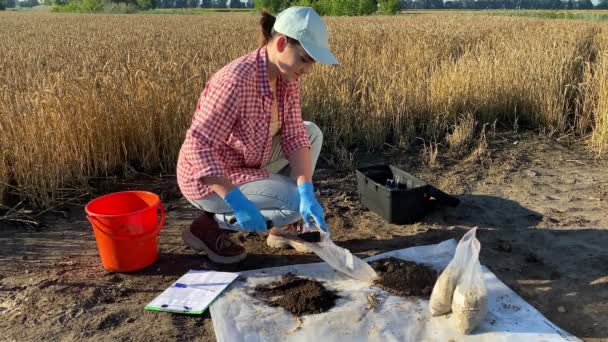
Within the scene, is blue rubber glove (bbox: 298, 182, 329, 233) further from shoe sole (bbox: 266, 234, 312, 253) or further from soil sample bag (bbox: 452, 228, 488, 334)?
soil sample bag (bbox: 452, 228, 488, 334)

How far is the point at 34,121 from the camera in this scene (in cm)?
323

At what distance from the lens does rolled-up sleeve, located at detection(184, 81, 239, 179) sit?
224 cm

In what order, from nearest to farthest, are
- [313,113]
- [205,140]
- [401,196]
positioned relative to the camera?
[205,140] → [401,196] → [313,113]

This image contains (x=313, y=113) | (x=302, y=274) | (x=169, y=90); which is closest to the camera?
(x=302, y=274)

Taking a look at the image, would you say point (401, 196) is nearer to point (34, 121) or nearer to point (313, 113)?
point (313, 113)

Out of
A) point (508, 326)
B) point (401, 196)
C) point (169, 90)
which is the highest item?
point (169, 90)

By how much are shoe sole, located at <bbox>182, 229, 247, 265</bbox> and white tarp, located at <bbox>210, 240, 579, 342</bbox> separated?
0.24 meters

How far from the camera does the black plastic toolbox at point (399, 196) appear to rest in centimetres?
297

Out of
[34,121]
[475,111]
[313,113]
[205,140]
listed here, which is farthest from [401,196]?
[34,121]

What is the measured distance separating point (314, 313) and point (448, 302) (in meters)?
0.56

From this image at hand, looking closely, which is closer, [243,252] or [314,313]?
[314,313]

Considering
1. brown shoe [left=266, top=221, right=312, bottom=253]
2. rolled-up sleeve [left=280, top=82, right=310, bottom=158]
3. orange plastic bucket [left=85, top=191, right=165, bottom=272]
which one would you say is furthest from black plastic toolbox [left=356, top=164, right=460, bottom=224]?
orange plastic bucket [left=85, top=191, right=165, bottom=272]

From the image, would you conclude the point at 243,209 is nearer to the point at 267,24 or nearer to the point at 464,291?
the point at 267,24

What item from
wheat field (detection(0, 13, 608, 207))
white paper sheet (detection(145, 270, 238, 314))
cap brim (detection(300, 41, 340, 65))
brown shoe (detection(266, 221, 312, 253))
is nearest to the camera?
cap brim (detection(300, 41, 340, 65))
